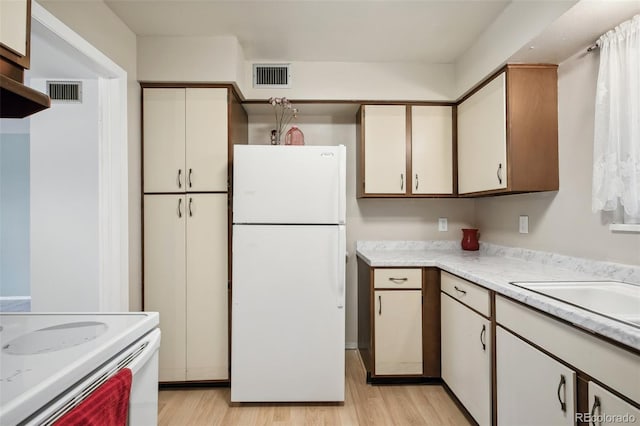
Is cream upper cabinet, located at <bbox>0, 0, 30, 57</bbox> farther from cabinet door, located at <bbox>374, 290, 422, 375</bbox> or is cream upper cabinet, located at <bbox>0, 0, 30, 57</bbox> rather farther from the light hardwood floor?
cabinet door, located at <bbox>374, 290, 422, 375</bbox>

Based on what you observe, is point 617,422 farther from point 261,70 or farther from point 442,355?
point 261,70

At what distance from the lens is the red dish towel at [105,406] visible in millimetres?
650

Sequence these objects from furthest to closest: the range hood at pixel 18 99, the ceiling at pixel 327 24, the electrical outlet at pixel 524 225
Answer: the electrical outlet at pixel 524 225, the ceiling at pixel 327 24, the range hood at pixel 18 99

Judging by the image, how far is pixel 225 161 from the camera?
7.52 feet

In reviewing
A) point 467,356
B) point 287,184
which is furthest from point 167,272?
point 467,356

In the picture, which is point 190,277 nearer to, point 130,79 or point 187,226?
point 187,226

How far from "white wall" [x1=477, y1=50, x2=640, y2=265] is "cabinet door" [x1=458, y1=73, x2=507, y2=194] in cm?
Result: 30

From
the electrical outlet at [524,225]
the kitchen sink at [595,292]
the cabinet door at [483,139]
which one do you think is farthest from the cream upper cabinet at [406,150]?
the kitchen sink at [595,292]

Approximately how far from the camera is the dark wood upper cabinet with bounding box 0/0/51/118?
830 mm

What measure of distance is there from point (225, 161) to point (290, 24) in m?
0.99

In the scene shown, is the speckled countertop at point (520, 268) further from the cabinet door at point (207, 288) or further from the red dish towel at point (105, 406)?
the red dish towel at point (105, 406)

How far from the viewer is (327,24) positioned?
6.82ft

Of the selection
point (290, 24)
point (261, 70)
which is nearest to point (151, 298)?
point (261, 70)

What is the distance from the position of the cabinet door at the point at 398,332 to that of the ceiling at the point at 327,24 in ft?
5.77
